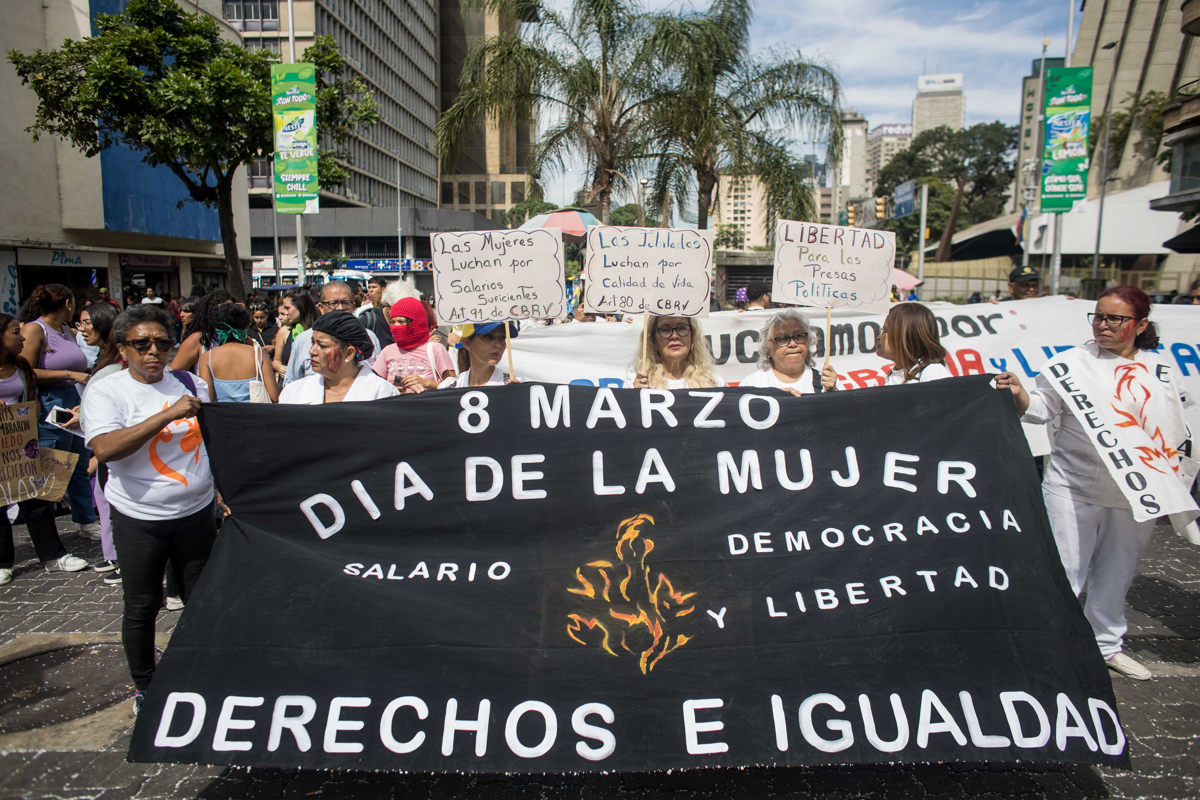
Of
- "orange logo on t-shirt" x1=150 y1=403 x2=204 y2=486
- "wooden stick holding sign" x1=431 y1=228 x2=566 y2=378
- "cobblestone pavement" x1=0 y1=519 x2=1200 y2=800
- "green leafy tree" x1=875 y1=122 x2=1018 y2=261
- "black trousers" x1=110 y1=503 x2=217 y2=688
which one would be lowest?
"cobblestone pavement" x1=0 y1=519 x2=1200 y2=800

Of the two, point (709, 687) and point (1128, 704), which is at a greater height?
point (709, 687)

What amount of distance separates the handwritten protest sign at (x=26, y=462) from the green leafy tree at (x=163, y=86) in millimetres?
13954

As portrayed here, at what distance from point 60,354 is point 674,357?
4971mm

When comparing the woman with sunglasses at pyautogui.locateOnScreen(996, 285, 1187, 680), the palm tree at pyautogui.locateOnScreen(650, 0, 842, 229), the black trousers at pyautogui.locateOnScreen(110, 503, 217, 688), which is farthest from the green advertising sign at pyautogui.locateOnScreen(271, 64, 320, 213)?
the woman with sunglasses at pyautogui.locateOnScreen(996, 285, 1187, 680)

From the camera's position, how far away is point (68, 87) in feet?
55.8

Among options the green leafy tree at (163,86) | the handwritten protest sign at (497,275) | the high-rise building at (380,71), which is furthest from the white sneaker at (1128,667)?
the high-rise building at (380,71)

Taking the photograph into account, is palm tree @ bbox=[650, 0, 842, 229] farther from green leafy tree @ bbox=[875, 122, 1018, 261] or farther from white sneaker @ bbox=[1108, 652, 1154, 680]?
green leafy tree @ bbox=[875, 122, 1018, 261]

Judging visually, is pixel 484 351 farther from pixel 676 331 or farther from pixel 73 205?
pixel 73 205

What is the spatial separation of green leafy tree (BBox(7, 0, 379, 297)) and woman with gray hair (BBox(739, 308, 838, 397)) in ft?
53.8

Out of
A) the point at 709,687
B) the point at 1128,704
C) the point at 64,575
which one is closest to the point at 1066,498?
the point at 1128,704

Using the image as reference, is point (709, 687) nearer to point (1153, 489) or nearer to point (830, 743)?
point (830, 743)

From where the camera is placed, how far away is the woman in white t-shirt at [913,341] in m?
3.72

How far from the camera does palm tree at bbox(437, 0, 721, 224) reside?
1326cm

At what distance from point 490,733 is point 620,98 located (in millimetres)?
12711
